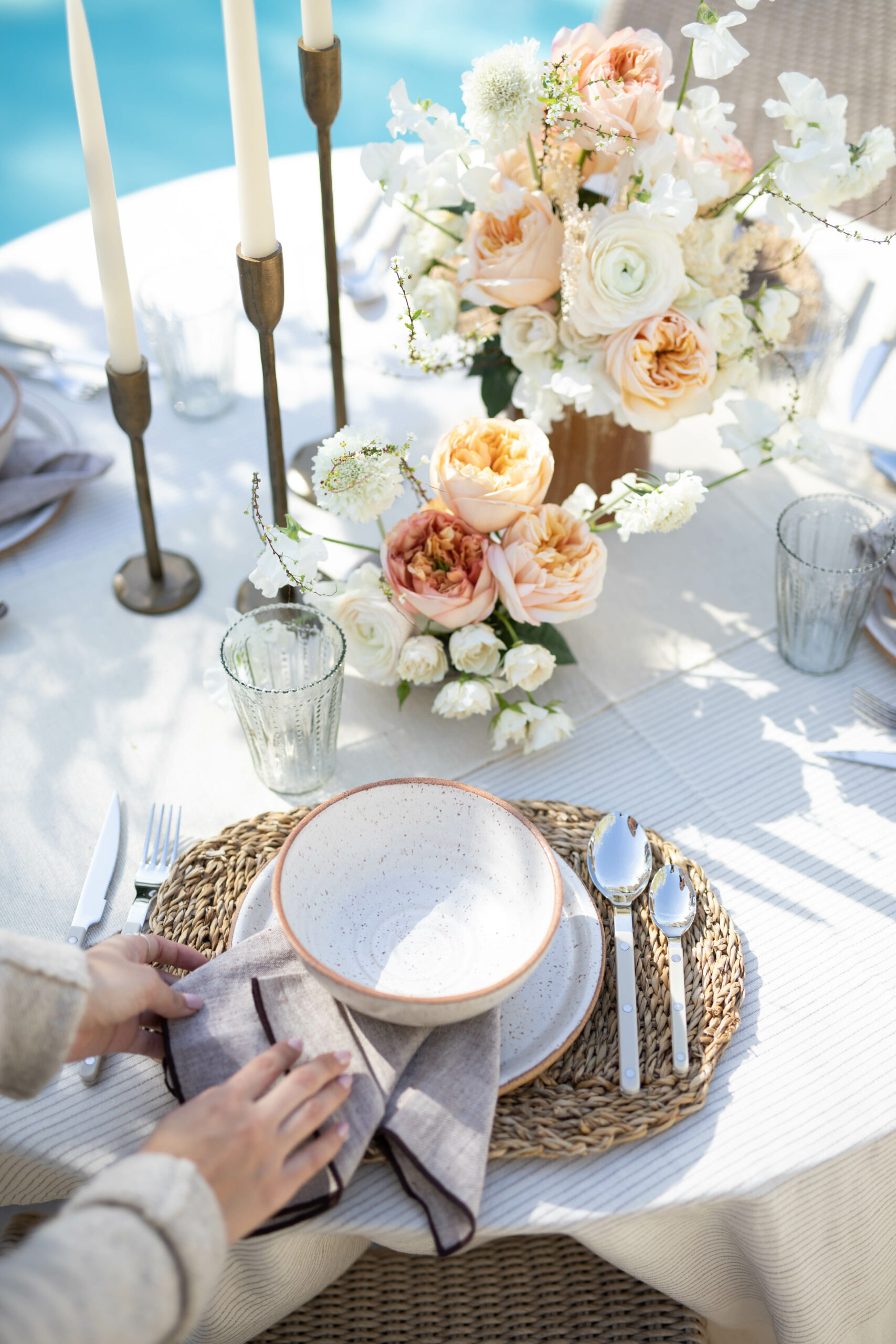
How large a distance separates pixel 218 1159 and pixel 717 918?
377 millimetres

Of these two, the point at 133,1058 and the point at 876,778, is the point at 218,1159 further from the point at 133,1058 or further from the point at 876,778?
the point at 876,778

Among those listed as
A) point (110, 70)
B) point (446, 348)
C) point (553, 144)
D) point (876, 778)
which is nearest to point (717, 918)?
point (876, 778)

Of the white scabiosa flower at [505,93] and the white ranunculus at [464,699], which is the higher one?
the white scabiosa flower at [505,93]

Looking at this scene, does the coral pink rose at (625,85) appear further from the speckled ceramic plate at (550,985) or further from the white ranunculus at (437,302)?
the speckled ceramic plate at (550,985)

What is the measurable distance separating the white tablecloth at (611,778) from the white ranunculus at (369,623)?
0.07m

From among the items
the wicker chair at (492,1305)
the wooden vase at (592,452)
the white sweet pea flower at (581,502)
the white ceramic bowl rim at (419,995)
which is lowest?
the wicker chair at (492,1305)

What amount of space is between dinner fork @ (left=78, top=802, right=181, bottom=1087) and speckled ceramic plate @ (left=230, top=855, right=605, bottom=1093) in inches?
3.0

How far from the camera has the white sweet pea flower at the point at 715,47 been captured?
31.3 inches

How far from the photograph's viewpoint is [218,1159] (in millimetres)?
546

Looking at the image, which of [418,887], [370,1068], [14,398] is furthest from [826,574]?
[14,398]

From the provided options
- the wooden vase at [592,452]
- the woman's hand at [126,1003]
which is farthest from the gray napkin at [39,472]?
the woman's hand at [126,1003]

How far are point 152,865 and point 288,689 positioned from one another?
169mm

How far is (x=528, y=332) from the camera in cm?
93

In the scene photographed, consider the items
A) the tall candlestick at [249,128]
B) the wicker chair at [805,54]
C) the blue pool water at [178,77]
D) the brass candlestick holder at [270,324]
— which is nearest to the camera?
the tall candlestick at [249,128]
